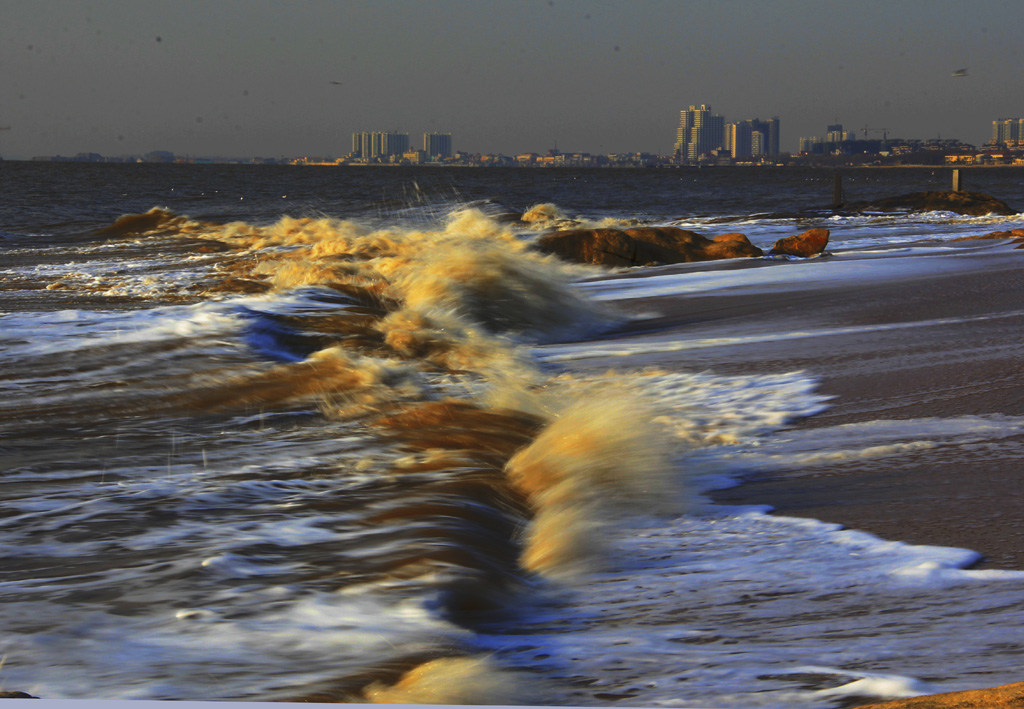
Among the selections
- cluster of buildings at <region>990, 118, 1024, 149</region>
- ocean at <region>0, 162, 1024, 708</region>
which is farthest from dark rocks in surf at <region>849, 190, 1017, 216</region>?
ocean at <region>0, 162, 1024, 708</region>

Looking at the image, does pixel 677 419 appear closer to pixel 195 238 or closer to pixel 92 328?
pixel 92 328

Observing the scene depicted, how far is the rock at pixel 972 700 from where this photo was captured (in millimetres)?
1720

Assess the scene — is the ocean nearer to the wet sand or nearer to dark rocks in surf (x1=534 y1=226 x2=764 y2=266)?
the wet sand

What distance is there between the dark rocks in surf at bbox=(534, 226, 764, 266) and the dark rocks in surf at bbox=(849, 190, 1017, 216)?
1251 cm

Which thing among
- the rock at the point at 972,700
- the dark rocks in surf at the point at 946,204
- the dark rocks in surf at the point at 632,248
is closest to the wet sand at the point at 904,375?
the rock at the point at 972,700

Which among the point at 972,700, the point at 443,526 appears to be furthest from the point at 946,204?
the point at 972,700

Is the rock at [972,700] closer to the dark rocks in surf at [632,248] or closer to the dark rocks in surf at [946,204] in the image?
the dark rocks in surf at [632,248]

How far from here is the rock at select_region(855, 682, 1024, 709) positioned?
172 centimetres

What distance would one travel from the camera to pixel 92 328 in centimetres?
629

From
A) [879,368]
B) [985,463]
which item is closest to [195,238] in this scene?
[879,368]

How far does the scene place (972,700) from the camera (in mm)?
Answer: 1749

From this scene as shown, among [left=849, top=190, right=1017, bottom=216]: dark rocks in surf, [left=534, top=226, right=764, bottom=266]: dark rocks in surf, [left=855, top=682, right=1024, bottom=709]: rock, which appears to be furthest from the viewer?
[left=849, top=190, right=1017, bottom=216]: dark rocks in surf

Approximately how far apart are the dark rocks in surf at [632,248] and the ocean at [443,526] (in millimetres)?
4352

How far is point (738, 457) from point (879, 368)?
1591 millimetres
